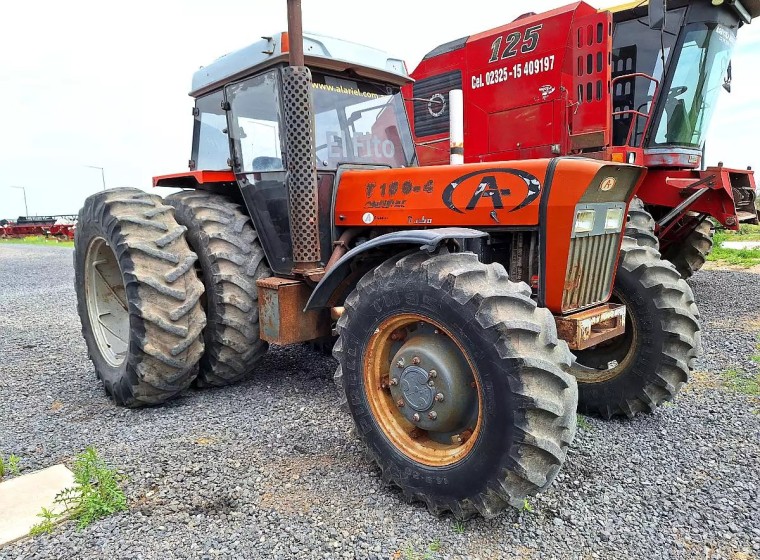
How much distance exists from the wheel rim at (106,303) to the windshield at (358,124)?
6.50 ft

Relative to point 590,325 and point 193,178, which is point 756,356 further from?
point 193,178

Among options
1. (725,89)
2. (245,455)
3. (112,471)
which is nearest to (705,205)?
(725,89)

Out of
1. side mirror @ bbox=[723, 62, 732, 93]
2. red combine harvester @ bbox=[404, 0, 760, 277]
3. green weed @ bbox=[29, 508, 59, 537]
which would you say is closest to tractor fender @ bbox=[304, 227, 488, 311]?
green weed @ bbox=[29, 508, 59, 537]

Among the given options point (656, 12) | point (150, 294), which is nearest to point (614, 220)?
point (656, 12)

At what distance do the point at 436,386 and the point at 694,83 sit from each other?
5.77m

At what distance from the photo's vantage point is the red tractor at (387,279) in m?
2.47

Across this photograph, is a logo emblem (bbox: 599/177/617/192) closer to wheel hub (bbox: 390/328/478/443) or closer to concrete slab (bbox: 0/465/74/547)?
wheel hub (bbox: 390/328/478/443)

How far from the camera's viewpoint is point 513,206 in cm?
299

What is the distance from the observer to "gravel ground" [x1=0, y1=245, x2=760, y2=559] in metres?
2.42

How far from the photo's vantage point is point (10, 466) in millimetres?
3137

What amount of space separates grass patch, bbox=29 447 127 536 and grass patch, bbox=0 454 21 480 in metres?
0.40

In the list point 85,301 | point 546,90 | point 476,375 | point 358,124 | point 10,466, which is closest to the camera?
point 476,375

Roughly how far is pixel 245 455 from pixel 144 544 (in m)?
0.83

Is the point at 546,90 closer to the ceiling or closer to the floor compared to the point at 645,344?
closer to the ceiling
